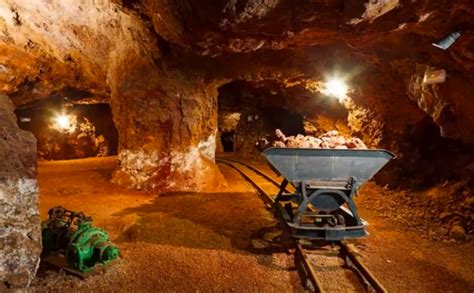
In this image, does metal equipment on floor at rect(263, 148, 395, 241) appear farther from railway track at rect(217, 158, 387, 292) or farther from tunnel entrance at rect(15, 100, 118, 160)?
tunnel entrance at rect(15, 100, 118, 160)

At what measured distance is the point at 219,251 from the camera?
5445 millimetres

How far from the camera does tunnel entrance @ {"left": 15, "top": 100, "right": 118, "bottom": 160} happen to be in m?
18.4

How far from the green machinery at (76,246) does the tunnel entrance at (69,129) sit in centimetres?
1397

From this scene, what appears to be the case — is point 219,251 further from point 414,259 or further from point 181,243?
point 414,259

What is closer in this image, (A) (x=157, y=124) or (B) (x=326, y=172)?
(B) (x=326, y=172)

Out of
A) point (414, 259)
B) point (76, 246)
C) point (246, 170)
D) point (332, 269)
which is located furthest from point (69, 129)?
point (414, 259)

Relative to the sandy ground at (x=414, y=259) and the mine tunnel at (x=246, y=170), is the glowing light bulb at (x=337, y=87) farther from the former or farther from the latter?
the sandy ground at (x=414, y=259)

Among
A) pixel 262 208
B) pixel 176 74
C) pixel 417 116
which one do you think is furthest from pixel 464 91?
pixel 176 74

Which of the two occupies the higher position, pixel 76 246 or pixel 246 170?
pixel 246 170

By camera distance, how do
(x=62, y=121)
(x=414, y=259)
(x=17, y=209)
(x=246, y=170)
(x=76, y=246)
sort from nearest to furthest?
(x=17, y=209) → (x=76, y=246) → (x=414, y=259) → (x=246, y=170) → (x=62, y=121)

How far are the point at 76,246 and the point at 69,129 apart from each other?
1668 cm

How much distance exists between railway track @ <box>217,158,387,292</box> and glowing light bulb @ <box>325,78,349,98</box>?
590 cm

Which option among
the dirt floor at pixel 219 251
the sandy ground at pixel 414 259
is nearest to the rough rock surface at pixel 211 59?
the dirt floor at pixel 219 251

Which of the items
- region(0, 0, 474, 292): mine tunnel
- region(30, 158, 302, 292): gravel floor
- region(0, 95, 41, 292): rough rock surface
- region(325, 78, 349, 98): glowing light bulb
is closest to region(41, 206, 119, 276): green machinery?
region(0, 0, 474, 292): mine tunnel
